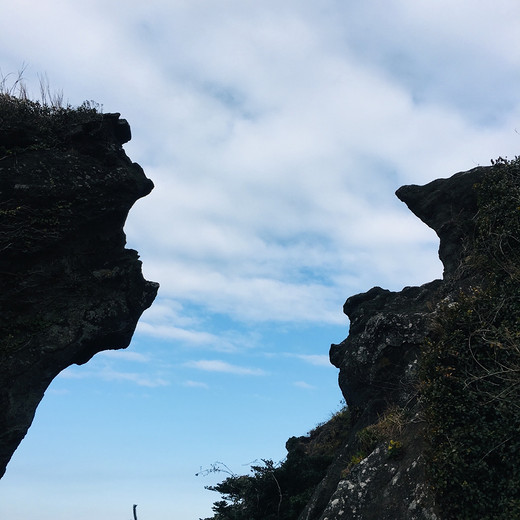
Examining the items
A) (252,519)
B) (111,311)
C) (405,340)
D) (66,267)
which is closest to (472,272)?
(405,340)

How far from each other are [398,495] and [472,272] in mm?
9288

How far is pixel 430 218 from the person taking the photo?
2372cm

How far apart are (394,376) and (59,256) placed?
15.0m

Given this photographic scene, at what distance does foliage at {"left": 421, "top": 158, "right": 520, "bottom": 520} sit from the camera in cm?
1235

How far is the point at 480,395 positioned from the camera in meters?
13.7

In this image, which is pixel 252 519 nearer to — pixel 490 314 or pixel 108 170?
pixel 490 314

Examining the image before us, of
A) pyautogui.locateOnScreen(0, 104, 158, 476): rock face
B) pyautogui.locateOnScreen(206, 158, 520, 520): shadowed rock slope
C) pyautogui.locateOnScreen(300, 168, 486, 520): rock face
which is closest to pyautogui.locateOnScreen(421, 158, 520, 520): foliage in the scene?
pyautogui.locateOnScreen(206, 158, 520, 520): shadowed rock slope

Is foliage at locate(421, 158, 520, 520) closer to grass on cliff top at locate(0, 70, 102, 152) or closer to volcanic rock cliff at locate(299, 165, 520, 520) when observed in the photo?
volcanic rock cliff at locate(299, 165, 520, 520)

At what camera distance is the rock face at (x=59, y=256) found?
66.6ft

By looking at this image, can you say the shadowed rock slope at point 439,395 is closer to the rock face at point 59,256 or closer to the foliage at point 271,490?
the foliage at point 271,490

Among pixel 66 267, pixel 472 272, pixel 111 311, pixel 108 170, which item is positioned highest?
pixel 108 170

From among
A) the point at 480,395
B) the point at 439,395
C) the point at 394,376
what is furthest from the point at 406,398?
the point at 480,395

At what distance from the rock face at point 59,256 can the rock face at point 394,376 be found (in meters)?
11.1

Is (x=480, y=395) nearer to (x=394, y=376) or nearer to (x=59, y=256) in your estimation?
(x=394, y=376)
